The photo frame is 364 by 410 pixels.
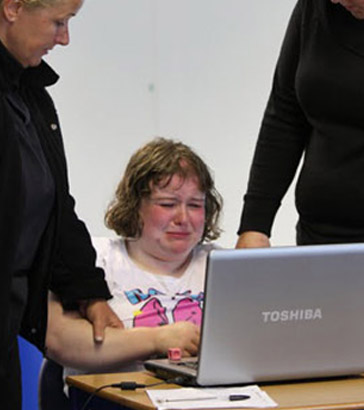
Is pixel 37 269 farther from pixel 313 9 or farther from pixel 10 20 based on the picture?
pixel 313 9

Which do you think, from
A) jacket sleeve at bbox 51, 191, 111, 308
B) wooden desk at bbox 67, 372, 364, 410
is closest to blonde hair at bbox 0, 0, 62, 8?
jacket sleeve at bbox 51, 191, 111, 308

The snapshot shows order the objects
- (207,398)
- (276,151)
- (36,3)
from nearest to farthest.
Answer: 1. (207,398)
2. (36,3)
3. (276,151)

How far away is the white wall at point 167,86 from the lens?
140 inches

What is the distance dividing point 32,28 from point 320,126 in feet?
2.10

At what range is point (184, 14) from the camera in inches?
143

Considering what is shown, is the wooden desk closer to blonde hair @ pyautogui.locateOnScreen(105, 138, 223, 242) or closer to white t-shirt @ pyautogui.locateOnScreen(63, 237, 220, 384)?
white t-shirt @ pyautogui.locateOnScreen(63, 237, 220, 384)

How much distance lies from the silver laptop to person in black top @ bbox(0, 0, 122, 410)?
357 mm

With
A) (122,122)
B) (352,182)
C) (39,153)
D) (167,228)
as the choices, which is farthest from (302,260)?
(122,122)

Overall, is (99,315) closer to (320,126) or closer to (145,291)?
(145,291)

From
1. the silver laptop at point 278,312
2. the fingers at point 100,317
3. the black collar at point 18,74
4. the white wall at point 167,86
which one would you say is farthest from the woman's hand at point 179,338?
the white wall at point 167,86

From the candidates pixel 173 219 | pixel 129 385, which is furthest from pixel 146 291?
pixel 129 385

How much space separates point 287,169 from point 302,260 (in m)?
0.66

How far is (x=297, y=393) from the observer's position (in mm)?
1644

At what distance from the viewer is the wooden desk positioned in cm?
156
